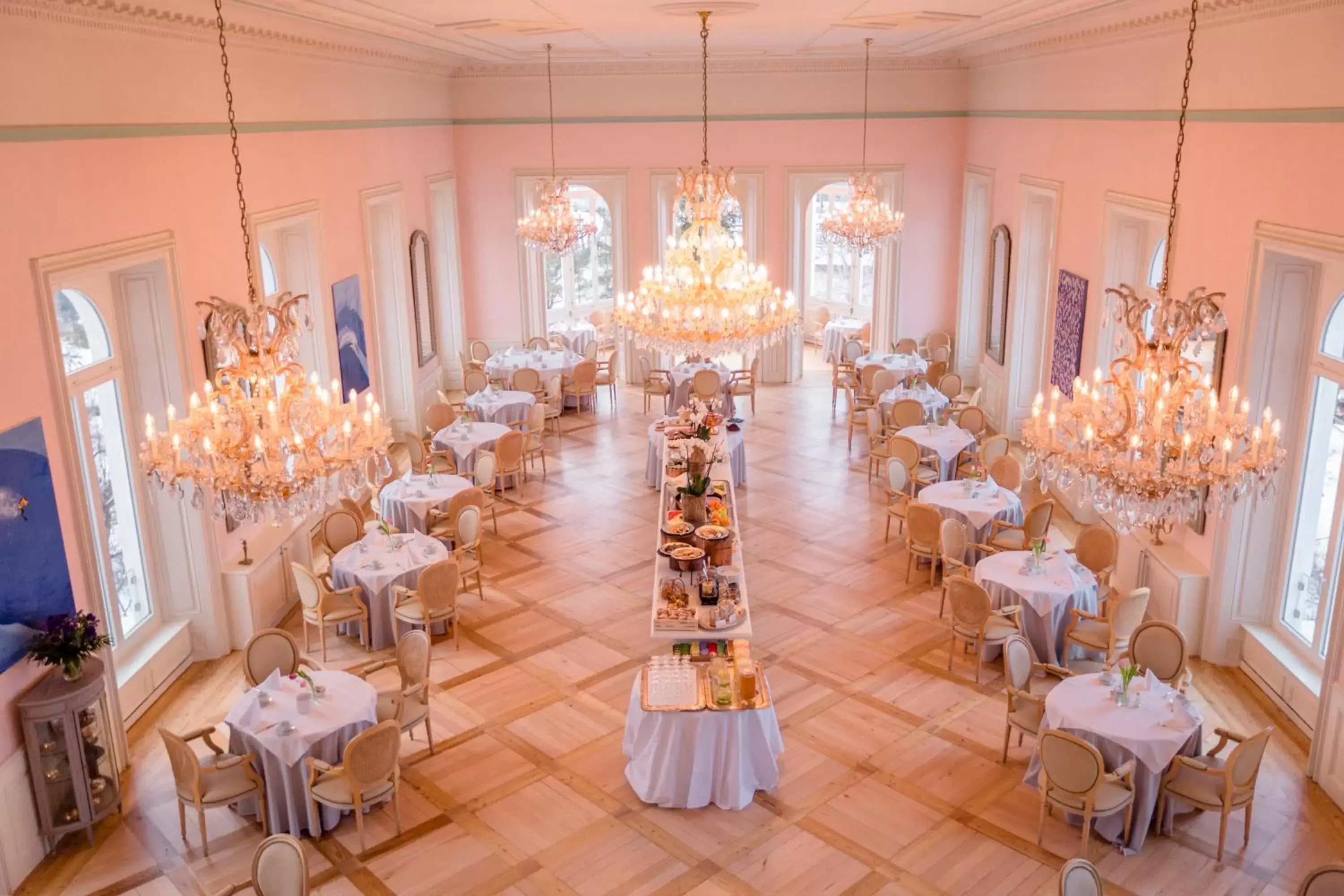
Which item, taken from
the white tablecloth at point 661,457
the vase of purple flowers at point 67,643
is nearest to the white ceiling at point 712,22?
the white tablecloth at point 661,457

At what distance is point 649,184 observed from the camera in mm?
17703

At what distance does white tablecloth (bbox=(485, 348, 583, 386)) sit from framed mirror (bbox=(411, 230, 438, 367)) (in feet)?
3.40

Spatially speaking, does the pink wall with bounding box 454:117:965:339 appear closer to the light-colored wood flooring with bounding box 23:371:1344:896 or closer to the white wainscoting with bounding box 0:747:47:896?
the light-colored wood flooring with bounding box 23:371:1344:896

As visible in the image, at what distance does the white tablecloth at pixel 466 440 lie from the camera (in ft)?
42.6

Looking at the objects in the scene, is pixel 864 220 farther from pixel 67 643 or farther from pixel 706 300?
pixel 67 643

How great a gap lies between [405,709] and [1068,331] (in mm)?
8729

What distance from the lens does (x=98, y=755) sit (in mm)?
7141

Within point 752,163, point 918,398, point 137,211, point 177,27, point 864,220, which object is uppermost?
point 177,27

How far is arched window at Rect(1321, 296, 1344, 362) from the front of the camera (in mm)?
8000

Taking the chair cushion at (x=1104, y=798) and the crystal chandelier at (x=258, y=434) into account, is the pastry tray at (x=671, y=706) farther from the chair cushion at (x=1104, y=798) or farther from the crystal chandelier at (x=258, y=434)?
the crystal chandelier at (x=258, y=434)

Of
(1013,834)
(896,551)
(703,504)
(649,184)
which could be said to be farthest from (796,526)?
(649,184)

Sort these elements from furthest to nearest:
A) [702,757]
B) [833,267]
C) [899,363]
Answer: [833,267]
[899,363]
[702,757]

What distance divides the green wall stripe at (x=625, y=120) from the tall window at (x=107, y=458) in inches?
53.9

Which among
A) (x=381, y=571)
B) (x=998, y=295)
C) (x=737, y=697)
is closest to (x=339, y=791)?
(x=737, y=697)
